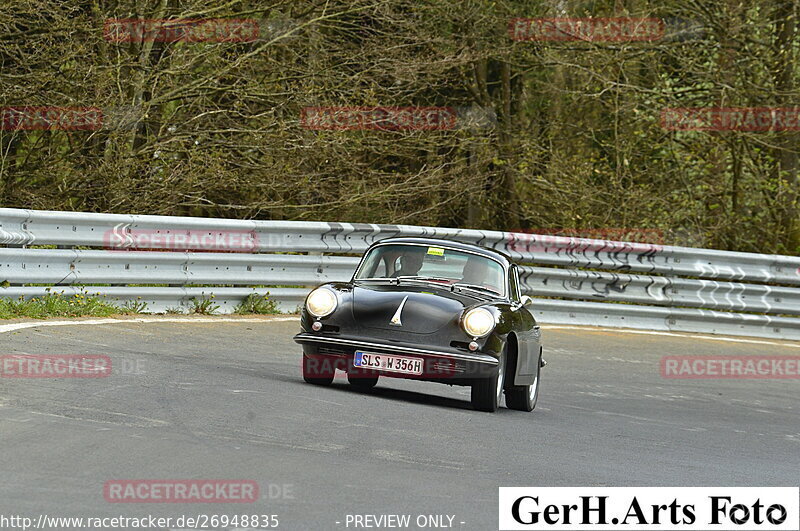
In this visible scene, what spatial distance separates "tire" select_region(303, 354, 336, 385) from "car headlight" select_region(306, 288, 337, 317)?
1.06 feet

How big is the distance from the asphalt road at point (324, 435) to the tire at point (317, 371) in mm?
82

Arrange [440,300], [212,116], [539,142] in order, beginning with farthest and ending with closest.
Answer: [539,142]
[212,116]
[440,300]

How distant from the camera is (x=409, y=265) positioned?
10.3 metres

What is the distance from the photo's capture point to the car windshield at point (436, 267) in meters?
10.2

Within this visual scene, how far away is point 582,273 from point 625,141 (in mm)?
7646

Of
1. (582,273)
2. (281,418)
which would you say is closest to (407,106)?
(582,273)

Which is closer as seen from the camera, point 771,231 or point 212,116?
point 212,116

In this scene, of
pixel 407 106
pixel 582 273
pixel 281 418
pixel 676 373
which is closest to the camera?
pixel 281 418

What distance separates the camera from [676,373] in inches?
534

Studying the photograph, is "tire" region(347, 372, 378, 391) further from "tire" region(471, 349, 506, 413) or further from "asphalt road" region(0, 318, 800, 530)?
"tire" region(471, 349, 506, 413)

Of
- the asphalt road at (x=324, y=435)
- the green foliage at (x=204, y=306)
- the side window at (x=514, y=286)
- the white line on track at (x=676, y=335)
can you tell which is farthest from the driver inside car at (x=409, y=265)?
the white line on track at (x=676, y=335)

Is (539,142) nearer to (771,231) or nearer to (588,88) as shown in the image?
(588,88)

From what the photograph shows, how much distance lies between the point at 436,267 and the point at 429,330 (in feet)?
3.55

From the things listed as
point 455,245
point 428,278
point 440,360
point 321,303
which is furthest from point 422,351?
point 455,245
